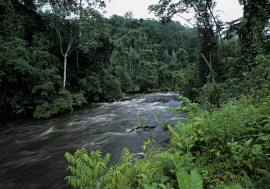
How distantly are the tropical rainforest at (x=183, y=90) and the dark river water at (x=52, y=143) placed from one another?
713 mm

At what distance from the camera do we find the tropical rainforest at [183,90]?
183 cm

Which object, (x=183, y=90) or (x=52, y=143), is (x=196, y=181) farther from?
(x=183, y=90)

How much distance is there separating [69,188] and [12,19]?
1268cm

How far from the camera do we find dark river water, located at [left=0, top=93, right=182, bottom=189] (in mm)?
3662

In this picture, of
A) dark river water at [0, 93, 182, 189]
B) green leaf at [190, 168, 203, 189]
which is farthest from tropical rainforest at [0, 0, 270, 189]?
dark river water at [0, 93, 182, 189]

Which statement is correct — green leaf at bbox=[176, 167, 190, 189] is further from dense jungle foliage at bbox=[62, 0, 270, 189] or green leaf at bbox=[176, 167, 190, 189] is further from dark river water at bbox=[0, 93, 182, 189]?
dark river water at bbox=[0, 93, 182, 189]

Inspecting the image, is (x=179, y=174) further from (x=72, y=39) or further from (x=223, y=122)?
(x=72, y=39)

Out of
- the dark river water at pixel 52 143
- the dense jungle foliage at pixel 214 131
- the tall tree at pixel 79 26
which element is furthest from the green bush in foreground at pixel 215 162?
the tall tree at pixel 79 26

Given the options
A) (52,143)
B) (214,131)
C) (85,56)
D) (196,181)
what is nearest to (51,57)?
(85,56)

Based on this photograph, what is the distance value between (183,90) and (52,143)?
1015 cm

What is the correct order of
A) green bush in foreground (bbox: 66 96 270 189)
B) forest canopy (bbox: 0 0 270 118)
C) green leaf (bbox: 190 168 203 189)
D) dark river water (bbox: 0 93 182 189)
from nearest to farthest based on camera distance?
green leaf (bbox: 190 168 203 189) → green bush in foreground (bbox: 66 96 270 189) → dark river water (bbox: 0 93 182 189) → forest canopy (bbox: 0 0 270 118)

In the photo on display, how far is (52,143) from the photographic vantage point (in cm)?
567

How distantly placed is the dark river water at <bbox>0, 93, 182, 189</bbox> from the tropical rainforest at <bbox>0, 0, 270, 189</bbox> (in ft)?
2.34

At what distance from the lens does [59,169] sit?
156 inches
